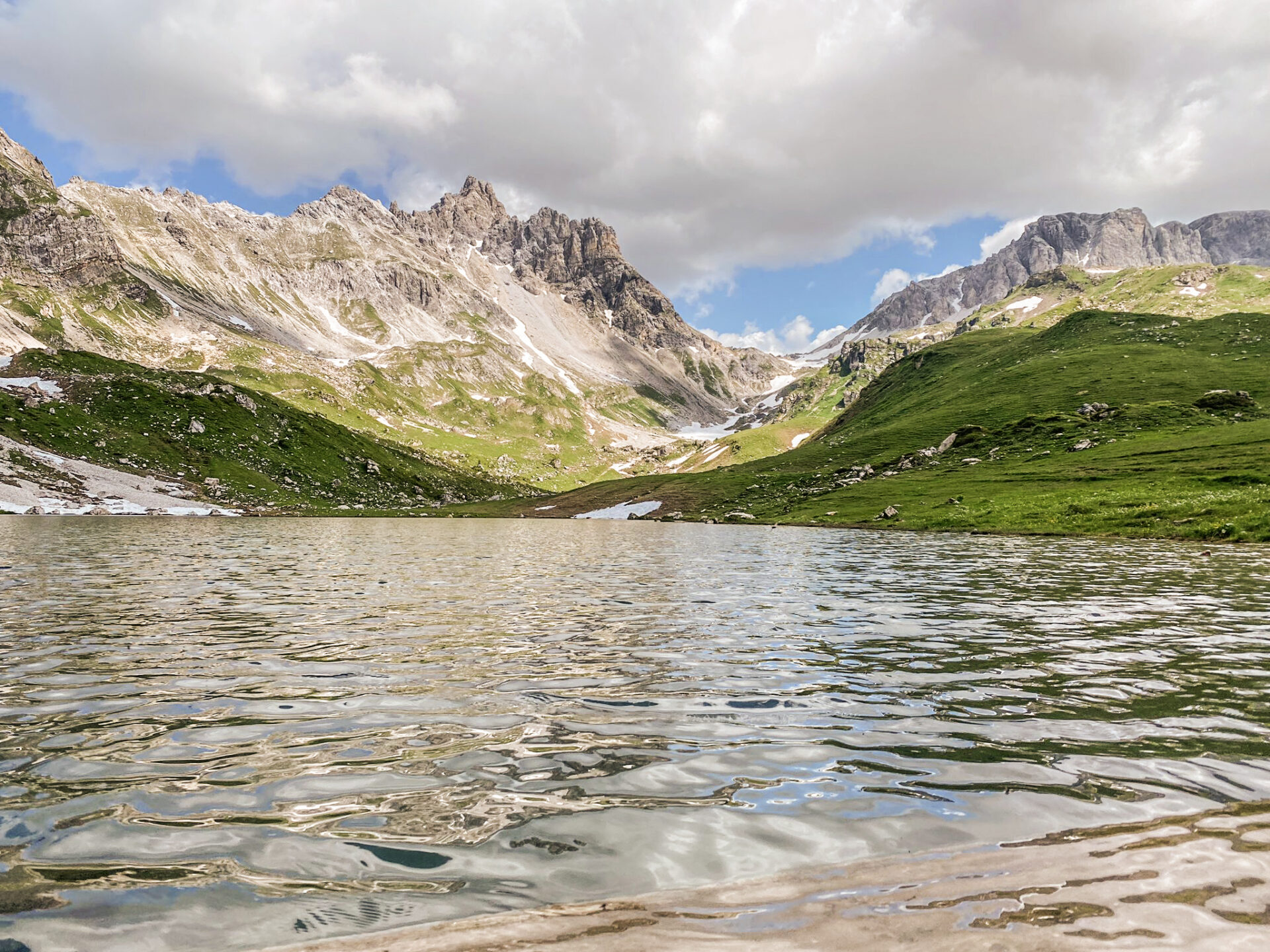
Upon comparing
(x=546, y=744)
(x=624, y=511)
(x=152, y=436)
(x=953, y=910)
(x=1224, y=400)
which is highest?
(x=152, y=436)

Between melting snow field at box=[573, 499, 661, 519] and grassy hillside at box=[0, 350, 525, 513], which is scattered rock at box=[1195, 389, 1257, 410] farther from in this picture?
grassy hillside at box=[0, 350, 525, 513]

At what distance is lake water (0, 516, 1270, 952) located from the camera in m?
6.05

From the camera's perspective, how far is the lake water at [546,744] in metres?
6.05

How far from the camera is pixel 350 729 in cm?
1050

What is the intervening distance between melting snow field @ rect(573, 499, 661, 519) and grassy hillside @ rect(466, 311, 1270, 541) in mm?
3996

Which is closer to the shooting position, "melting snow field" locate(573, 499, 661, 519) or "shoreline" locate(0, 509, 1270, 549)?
"shoreline" locate(0, 509, 1270, 549)

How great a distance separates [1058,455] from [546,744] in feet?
387

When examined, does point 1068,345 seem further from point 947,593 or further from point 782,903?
point 782,903

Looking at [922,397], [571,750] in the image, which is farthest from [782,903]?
[922,397]

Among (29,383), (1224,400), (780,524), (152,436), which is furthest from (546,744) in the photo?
(29,383)

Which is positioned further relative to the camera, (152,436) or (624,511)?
(152,436)

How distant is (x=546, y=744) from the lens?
988cm

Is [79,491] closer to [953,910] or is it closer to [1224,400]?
[953,910]

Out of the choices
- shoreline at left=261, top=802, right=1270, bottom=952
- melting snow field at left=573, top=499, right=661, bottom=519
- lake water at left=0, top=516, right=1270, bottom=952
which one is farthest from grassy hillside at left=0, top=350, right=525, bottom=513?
shoreline at left=261, top=802, right=1270, bottom=952
